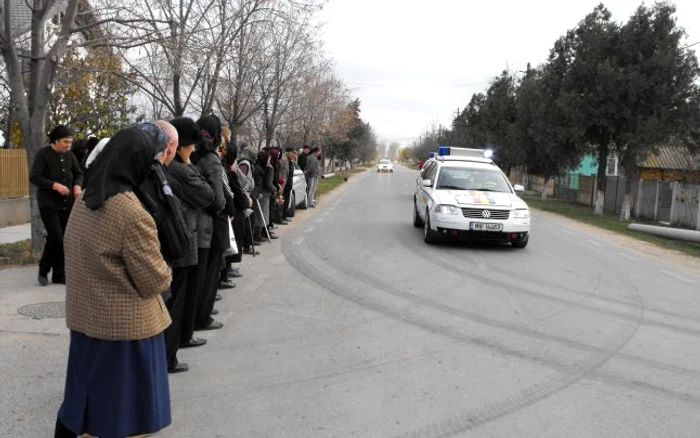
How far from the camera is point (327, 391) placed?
4488 millimetres

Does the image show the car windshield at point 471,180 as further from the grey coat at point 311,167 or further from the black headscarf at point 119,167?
the black headscarf at point 119,167

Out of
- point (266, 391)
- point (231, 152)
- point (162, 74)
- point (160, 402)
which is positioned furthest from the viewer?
point (162, 74)

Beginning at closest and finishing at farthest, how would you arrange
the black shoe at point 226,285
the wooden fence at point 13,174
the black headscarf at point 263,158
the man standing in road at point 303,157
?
1. the black shoe at point 226,285
2. the black headscarf at point 263,158
3. the wooden fence at point 13,174
4. the man standing in road at point 303,157

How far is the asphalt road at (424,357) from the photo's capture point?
4.03 meters

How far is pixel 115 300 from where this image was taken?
3.08 meters

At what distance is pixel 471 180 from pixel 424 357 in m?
7.65

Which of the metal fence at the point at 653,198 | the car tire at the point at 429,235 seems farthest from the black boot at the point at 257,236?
the metal fence at the point at 653,198

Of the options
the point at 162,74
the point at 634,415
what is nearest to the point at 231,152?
the point at 634,415

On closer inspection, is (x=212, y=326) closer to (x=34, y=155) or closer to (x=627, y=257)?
(x=34, y=155)

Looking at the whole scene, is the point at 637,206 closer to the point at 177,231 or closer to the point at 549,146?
the point at 549,146

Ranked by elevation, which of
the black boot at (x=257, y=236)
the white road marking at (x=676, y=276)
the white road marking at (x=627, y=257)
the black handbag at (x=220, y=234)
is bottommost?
the white road marking at (x=676, y=276)

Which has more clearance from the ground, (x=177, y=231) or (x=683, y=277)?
(x=177, y=231)

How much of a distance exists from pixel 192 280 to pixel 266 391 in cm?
108

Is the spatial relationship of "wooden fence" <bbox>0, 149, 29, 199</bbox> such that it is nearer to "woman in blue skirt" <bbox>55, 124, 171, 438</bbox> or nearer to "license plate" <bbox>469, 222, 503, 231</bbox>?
"license plate" <bbox>469, 222, 503, 231</bbox>
